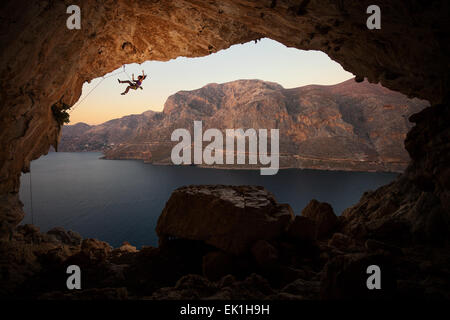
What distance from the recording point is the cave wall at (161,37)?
187 inches

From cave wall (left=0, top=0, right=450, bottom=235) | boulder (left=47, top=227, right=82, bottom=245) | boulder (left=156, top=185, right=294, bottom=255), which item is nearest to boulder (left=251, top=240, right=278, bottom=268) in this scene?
boulder (left=156, top=185, right=294, bottom=255)

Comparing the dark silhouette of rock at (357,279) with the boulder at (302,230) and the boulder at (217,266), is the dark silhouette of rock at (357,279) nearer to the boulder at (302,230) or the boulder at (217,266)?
the boulder at (217,266)

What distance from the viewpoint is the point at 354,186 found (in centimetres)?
3675

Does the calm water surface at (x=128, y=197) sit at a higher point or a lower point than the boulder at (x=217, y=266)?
lower

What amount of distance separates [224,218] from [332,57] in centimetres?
888

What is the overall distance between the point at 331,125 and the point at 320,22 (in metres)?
62.3

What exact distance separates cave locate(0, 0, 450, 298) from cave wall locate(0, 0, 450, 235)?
0.10ft

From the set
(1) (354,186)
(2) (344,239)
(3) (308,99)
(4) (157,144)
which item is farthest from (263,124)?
(2) (344,239)

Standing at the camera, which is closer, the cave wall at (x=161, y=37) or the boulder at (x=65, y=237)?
the cave wall at (x=161, y=37)

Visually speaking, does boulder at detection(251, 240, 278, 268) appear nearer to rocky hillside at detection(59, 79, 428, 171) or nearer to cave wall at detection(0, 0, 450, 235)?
cave wall at detection(0, 0, 450, 235)

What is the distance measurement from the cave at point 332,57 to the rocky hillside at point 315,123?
4954 centimetres

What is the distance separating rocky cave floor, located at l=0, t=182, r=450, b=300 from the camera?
9.88 feet

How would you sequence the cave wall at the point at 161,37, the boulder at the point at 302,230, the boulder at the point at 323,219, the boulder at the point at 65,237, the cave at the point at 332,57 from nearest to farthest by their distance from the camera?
the cave at the point at 332,57 < the cave wall at the point at 161,37 < the boulder at the point at 302,230 < the boulder at the point at 323,219 < the boulder at the point at 65,237

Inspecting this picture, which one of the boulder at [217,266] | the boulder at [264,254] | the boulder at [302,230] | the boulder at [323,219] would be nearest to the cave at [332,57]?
the boulder at [323,219]
